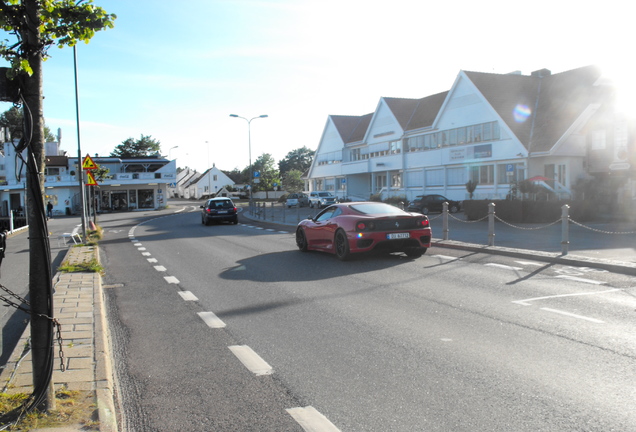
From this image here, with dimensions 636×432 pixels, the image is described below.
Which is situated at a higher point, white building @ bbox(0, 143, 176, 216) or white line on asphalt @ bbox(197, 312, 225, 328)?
white building @ bbox(0, 143, 176, 216)

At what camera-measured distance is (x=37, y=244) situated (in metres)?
3.58

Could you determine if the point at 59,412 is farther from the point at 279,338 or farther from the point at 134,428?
the point at 279,338

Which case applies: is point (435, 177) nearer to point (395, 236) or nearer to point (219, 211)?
point (219, 211)

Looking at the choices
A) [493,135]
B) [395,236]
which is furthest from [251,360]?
[493,135]

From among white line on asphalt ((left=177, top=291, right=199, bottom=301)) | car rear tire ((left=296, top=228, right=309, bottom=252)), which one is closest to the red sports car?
car rear tire ((left=296, top=228, right=309, bottom=252))

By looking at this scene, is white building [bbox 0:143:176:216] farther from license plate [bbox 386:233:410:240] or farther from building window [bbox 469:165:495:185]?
license plate [bbox 386:233:410:240]

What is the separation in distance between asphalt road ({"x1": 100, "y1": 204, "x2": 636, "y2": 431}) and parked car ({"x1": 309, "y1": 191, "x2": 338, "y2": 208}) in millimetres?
39644

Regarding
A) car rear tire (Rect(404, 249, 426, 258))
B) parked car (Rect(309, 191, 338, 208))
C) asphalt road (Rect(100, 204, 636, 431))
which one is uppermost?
parked car (Rect(309, 191, 338, 208))

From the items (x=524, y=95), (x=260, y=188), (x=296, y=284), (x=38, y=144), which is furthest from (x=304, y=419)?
(x=260, y=188)

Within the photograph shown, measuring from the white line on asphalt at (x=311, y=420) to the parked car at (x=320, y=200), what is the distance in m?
45.2

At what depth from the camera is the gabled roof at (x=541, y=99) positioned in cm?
3366

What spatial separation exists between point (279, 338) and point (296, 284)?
11.5 ft

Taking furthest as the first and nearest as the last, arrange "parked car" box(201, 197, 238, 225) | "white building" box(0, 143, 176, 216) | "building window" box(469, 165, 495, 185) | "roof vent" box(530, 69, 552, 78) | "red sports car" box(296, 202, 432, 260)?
"white building" box(0, 143, 176, 216) < "roof vent" box(530, 69, 552, 78) < "building window" box(469, 165, 495, 185) < "parked car" box(201, 197, 238, 225) < "red sports car" box(296, 202, 432, 260)

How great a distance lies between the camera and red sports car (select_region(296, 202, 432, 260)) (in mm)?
11812
